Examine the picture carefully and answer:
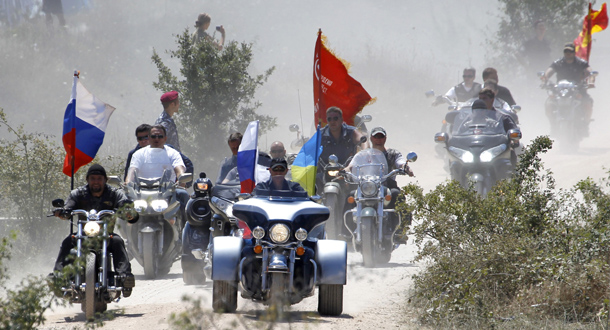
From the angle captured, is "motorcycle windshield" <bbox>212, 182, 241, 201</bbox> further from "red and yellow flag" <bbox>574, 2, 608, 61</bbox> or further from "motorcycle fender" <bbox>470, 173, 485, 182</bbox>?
"red and yellow flag" <bbox>574, 2, 608, 61</bbox>

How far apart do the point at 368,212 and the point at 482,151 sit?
11.2ft

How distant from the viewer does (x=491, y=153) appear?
13.3m

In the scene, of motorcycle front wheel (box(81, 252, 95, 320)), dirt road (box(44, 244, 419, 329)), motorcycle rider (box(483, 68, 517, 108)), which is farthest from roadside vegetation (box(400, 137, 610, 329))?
motorcycle rider (box(483, 68, 517, 108))

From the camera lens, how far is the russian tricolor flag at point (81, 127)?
948 centimetres

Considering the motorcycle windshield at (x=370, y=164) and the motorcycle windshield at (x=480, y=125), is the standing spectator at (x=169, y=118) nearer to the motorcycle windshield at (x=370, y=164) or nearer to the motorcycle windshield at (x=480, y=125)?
the motorcycle windshield at (x=370, y=164)

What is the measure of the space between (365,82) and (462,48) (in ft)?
64.9

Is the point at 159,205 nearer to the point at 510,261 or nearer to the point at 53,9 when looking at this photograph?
the point at 510,261

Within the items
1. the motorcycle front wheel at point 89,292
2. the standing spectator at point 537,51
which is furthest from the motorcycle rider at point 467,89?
the motorcycle front wheel at point 89,292

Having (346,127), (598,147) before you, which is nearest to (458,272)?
(346,127)

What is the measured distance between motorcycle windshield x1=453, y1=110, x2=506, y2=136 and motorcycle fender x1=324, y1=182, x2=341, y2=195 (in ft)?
9.23

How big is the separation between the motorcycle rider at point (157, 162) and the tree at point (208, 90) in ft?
20.8

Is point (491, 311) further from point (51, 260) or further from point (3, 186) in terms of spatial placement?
point (3, 186)

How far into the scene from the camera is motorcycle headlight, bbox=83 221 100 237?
25.5 feet

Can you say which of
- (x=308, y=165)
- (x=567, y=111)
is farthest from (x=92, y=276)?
(x=567, y=111)
